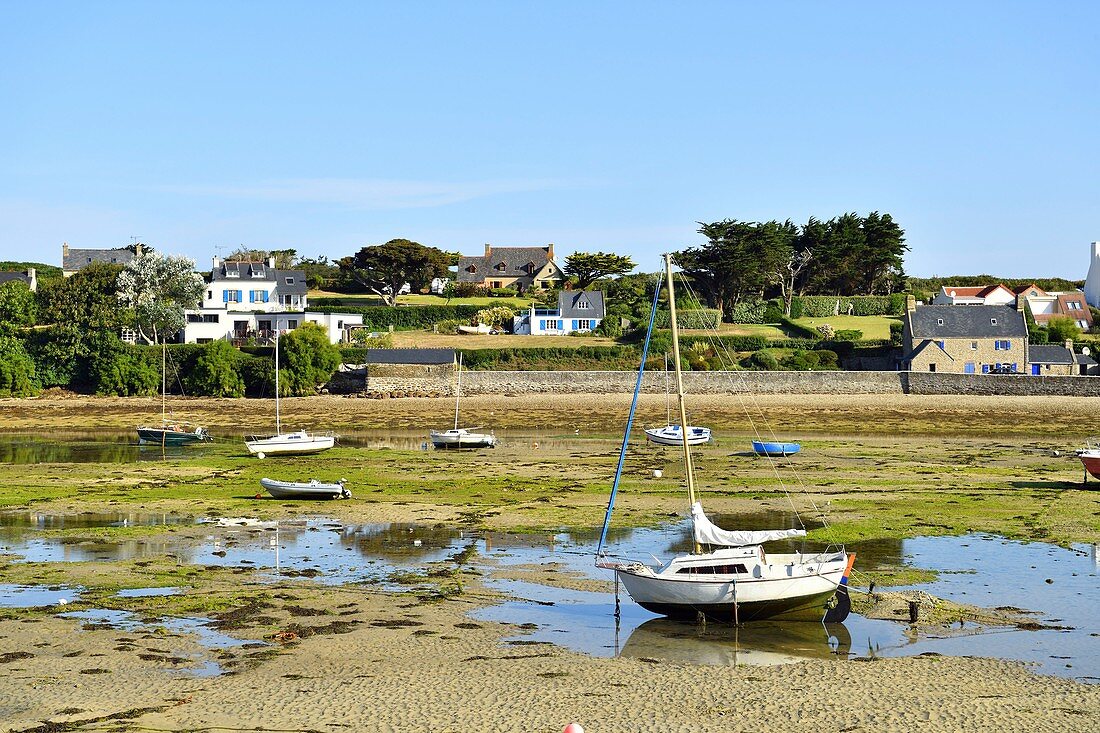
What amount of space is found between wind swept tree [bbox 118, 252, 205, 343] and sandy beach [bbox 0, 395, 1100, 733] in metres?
60.2

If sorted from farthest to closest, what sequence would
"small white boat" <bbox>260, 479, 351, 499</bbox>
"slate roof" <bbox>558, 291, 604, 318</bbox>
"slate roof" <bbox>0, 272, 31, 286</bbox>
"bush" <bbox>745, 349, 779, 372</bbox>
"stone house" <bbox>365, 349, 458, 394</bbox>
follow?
"slate roof" <bbox>0, 272, 31, 286</bbox>
"slate roof" <bbox>558, 291, 604, 318</bbox>
"bush" <bbox>745, 349, 779, 372</bbox>
"stone house" <bbox>365, 349, 458, 394</bbox>
"small white boat" <bbox>260, 479, 351, 499</bbox>

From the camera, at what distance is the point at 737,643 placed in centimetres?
2025

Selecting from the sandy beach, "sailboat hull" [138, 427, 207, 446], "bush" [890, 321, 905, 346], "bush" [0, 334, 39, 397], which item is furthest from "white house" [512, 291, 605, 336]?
the sandy beach

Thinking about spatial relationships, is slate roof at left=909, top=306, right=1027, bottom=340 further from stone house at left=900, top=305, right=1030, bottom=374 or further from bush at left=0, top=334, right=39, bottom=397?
bush at left=0, top=334, right=39, bottom=397

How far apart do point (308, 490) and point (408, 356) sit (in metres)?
40.7

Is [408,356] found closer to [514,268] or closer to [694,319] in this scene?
[694,319]

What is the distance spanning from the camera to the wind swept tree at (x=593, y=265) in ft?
355

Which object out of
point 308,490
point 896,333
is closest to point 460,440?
→ point 308,490

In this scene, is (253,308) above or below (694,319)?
above

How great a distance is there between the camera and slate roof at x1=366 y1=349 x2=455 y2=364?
74812 mm

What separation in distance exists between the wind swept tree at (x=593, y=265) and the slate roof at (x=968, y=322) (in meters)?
35.7

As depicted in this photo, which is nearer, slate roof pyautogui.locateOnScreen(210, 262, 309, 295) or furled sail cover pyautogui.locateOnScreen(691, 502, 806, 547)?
furled sail cover pyautogui.locateOnScreen(691, 502, 806, 547)

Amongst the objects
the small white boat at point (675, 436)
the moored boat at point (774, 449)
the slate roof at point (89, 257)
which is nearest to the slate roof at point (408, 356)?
the small white boat at point (675, 436)

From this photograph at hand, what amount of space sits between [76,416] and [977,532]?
51.5 metres
